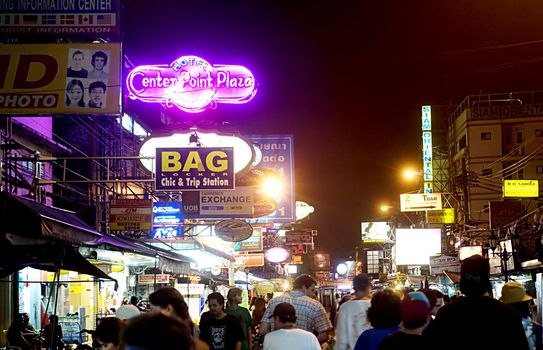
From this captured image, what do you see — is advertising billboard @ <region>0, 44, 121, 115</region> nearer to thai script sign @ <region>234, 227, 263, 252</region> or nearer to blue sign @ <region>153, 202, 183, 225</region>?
blue sign @ <region>153, 202, 183, 225</region>

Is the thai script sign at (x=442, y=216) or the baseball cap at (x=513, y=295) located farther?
the thai script sign at (x=442, y=216)

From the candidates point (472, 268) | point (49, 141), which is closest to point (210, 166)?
point (49, 141)


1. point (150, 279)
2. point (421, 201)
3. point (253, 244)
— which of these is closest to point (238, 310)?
point (150, 279)

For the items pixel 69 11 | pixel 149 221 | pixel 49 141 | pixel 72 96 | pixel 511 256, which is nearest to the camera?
pixel 72 96

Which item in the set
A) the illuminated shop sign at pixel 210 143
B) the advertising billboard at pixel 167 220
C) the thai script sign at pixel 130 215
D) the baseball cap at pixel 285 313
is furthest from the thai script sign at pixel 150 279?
the baseball cap at pixel 285 313

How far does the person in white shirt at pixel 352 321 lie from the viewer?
8.74 m

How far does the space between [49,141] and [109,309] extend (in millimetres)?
5728

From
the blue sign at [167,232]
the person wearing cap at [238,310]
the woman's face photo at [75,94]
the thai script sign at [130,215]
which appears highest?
the woman's face photo at [75,94]

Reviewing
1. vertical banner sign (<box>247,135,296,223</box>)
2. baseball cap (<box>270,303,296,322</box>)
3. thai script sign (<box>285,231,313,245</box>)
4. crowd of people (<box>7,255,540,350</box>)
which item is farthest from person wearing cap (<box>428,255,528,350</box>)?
thai script sign (<box>285,231,313,245</box>)

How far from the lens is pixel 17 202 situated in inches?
333

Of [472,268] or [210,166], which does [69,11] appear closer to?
[210,166]

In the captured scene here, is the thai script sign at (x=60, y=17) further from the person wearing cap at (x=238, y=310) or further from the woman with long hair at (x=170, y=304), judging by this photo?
the woman with long hair at (x=170, y=304)

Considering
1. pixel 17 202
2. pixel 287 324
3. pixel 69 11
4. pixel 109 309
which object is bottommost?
pixel 109 309

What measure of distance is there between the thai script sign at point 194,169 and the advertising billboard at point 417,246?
87.5 ft
